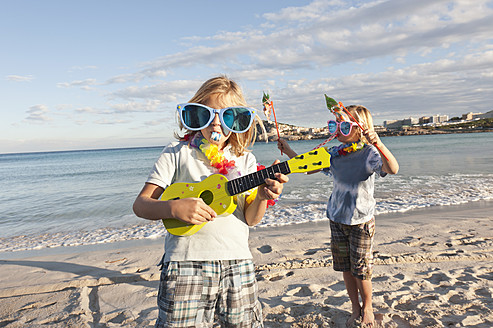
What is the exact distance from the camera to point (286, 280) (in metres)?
4.59

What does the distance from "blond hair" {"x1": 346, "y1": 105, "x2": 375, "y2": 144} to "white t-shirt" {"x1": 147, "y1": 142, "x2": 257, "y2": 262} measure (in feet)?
4.88

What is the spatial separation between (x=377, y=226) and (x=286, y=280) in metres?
3.52

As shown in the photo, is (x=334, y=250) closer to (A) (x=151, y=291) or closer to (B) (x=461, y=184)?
(A) (x=151, y=291)

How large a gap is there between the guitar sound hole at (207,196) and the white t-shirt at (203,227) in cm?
9

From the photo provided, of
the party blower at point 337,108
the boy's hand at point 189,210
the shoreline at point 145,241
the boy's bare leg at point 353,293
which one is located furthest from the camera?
the shoreline at point 145,241

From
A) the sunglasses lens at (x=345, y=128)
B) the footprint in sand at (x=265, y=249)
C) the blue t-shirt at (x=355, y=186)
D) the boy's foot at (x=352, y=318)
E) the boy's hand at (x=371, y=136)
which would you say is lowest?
the footprint in sand at (x=265, y=249)

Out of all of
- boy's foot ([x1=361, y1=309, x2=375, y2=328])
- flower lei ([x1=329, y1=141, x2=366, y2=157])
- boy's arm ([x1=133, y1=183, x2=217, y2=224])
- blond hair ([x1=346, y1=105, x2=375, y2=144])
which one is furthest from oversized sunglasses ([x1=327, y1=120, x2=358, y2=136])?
boy's arm ([x1=133, y1=183, x2=217, y2=224])

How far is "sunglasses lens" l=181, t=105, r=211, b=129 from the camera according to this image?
211cm

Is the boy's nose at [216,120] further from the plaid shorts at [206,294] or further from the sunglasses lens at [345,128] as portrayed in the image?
the sunglasses lens at [345,128]

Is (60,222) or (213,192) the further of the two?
(60,222)

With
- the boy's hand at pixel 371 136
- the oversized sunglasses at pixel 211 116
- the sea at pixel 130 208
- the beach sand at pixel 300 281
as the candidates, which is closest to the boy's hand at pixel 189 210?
the oversized sunglasses at pixel 211 116

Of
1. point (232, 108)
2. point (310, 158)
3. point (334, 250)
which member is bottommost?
point (334, 250)

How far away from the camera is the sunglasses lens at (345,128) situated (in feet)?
A: 10.5

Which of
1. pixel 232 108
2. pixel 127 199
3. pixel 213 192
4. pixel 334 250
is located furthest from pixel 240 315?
pixel 127 199
